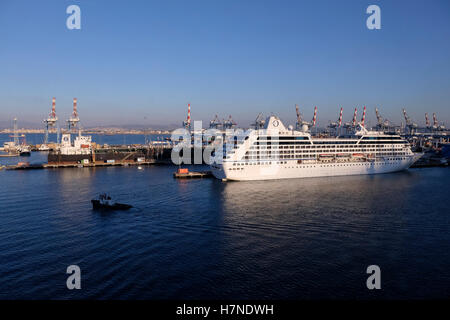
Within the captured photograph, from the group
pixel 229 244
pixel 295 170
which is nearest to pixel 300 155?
pixel 295 170

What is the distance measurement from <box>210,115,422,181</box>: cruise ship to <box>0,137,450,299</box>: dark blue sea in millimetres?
5424

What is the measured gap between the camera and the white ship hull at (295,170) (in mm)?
31891

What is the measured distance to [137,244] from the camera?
592 inches

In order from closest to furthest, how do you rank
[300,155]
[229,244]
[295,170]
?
1. [229,244]
2. [295,170]
3. [300,155]

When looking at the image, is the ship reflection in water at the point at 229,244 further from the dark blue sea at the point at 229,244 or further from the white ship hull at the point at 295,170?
the white ship hull at the point at 295,170

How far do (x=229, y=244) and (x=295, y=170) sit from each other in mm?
20370

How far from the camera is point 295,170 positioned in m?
33.8

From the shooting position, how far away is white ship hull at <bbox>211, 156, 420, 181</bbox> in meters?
31.9

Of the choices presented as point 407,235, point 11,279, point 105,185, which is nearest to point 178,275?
point 11,279

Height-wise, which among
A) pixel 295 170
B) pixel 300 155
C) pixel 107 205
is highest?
pixel 300 155

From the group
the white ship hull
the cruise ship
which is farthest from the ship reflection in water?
the cruise ship

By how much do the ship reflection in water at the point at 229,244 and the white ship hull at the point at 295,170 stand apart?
17.1 ft

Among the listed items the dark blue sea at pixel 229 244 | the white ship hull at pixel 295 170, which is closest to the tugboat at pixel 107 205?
the dark blue sea at pixel 229 244

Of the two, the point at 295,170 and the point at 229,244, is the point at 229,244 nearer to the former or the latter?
the point at 229,244
